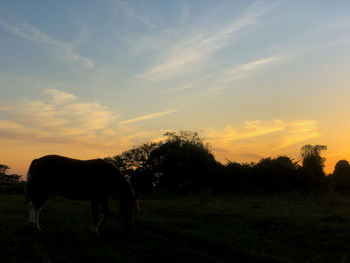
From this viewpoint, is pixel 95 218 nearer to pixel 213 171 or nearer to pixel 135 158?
pixel 213 171

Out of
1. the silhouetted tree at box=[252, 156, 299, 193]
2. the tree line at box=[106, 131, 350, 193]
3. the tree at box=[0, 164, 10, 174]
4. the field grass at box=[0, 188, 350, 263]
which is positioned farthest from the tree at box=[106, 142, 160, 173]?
the tree at box=[0, 164, 10, 174]

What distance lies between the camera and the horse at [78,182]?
10.8 meters

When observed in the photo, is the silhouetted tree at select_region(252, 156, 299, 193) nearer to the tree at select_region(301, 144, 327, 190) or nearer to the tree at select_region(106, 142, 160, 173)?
the tree at select_region(301, 144, 327, 190)

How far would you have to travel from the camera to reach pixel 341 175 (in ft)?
166

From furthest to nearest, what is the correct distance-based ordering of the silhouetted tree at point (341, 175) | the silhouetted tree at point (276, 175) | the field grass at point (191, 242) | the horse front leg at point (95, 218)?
the silhouetted tree at point (341, 175) → the silhouetted tree at point (276, 175) → the horse front leg at point (95, 218) → the field grass at point (191, 242)

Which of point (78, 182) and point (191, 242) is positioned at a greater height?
point (78, 182)

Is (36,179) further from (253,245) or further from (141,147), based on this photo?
(141,147)

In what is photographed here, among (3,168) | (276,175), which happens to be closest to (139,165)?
(276,175)

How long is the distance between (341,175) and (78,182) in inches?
1918

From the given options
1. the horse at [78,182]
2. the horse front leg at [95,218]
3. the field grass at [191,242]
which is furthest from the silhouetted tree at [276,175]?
the horse front leg at [95,218]

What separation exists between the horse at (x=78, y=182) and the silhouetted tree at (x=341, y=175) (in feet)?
140

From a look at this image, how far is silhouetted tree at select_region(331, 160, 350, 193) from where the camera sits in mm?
47050

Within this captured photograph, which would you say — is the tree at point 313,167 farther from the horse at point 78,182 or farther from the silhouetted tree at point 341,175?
the horse at point 78,182

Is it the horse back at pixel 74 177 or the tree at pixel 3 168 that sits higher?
the tree at pixel 3 168
